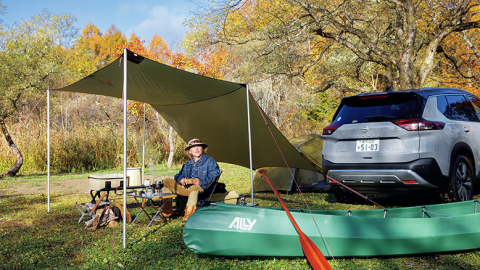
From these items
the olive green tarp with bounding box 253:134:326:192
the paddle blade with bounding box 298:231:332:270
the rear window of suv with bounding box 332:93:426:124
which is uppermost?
the rear window of suv with bounding box 332:93:426:124

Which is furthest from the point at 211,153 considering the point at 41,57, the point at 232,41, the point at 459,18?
the point at 41,57

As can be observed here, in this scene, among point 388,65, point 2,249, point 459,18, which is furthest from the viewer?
point 388,65

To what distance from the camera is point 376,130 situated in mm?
4676

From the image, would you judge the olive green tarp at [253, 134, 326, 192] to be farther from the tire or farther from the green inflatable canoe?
the green inflatable canoe

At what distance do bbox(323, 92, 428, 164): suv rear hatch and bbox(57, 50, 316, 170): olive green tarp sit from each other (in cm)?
94

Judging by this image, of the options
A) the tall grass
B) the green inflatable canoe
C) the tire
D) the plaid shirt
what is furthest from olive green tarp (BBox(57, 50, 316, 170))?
the tall grass

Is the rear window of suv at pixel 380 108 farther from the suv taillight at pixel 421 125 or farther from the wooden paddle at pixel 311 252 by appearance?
the wooden paddle at pixel 311 252

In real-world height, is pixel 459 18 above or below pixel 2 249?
above

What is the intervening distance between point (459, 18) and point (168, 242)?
9062mm

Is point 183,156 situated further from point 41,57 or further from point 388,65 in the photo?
point 388,65

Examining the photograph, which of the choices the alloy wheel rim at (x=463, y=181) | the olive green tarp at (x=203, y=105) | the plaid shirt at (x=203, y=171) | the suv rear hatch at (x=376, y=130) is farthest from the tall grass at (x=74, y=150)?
the alloy wheel rim at (x=463, y=181)

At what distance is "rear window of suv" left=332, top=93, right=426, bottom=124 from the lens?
15.2 ft

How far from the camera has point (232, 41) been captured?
1112 cm

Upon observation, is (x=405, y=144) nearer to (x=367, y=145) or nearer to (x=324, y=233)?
(x=367, y=145)
